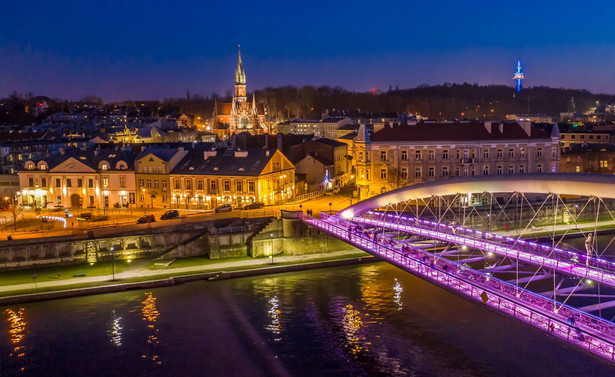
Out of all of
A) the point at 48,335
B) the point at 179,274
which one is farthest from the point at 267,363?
the point at 179,274

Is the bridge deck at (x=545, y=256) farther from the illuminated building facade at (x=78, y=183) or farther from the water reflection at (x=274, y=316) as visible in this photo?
the illuminated building facade at (x=78, y=183)

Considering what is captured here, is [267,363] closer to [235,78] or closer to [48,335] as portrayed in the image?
[48,335]

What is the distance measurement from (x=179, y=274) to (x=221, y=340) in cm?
908

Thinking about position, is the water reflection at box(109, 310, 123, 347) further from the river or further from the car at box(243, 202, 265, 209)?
the car at box(243, 202, 265, 209)

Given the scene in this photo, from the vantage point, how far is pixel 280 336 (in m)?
23.7

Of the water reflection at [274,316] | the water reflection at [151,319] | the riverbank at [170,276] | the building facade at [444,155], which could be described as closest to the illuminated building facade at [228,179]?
the building facade at [444,155]

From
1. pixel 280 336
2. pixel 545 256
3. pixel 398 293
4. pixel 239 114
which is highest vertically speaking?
pixel 239 114

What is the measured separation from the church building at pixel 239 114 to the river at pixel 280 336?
70542 millimetres

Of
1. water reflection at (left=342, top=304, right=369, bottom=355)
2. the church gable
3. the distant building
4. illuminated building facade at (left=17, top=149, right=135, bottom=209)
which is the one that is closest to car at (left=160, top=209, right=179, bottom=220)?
illuminated building facade at (left=17, top=149, right=135, bottom=209)

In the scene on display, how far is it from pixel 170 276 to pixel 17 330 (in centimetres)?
800

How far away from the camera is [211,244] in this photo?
35031mm

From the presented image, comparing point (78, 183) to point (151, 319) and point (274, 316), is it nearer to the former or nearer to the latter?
point (151, 319)

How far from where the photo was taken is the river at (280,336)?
20.8 metres

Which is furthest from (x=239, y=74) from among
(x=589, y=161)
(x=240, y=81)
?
(x=589, y=161)
